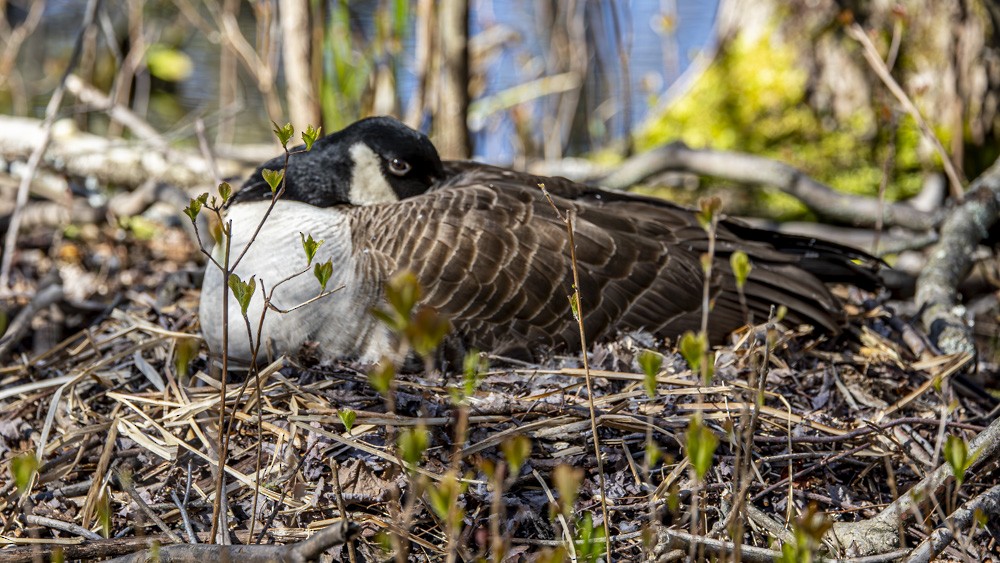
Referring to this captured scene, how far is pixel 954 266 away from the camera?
432cm

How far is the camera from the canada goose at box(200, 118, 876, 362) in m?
3.41

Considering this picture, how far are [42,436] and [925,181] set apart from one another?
5567mm

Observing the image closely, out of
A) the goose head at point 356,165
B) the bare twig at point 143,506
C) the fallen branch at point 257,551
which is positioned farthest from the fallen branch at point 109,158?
the fallen branch at point 257,551

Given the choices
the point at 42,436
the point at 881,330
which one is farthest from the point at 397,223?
the point at 881,330

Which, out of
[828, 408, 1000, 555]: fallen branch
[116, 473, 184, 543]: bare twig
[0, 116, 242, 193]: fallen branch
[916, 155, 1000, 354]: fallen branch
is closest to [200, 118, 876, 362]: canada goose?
[916, 155, 1000, 354]: fallen branch

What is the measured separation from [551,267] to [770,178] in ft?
7.93

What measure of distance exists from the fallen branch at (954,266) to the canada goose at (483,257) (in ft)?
1.33

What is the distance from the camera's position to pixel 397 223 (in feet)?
11.6

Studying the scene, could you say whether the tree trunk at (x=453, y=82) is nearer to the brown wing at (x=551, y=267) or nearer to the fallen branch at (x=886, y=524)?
the brown wing at (x=551, y=267)

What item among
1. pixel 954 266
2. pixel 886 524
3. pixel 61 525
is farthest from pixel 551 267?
pixel 954 266

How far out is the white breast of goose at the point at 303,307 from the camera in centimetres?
334

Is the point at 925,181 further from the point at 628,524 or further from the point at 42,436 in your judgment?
the point at 42,436

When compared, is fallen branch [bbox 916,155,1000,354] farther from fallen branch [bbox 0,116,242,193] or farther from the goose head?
fallen branch [bbox 0,116,242,193]

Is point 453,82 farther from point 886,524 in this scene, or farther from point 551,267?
point 886,524
